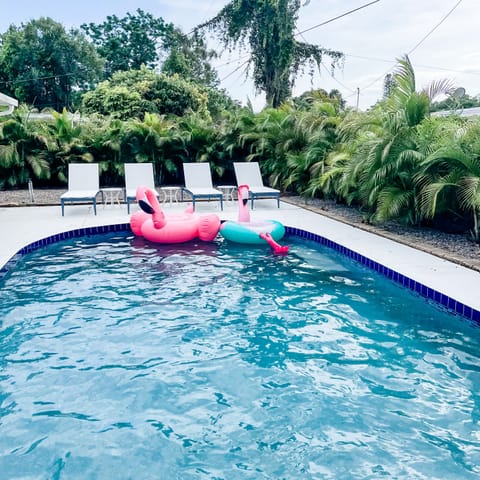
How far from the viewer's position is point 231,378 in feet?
12.8

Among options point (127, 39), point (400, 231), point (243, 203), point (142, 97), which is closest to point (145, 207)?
point (243, 203)

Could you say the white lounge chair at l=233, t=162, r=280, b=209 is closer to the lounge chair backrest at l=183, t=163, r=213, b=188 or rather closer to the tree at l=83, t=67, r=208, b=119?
the lounge chair backrest at l=183, t=163, r=213, b=188

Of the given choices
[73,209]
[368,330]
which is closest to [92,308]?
[368,330]

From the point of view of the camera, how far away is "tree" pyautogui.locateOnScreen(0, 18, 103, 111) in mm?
31719

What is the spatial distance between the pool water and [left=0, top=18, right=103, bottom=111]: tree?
29.9 meters

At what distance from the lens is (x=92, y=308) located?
5.27m

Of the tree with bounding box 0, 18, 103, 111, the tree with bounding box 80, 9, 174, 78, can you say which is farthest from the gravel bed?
the tree with bounding box 80, 9, 174, 78

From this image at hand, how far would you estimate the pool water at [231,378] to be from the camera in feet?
9.69

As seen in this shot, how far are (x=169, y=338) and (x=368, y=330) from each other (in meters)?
1.99

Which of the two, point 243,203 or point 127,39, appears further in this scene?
point 127,39

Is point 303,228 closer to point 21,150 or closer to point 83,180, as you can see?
point 83,180

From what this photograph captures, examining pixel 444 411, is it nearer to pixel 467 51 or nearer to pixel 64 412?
pixel 64 412

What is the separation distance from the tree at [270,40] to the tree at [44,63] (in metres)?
13.9

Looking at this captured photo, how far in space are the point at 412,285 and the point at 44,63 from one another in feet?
109
